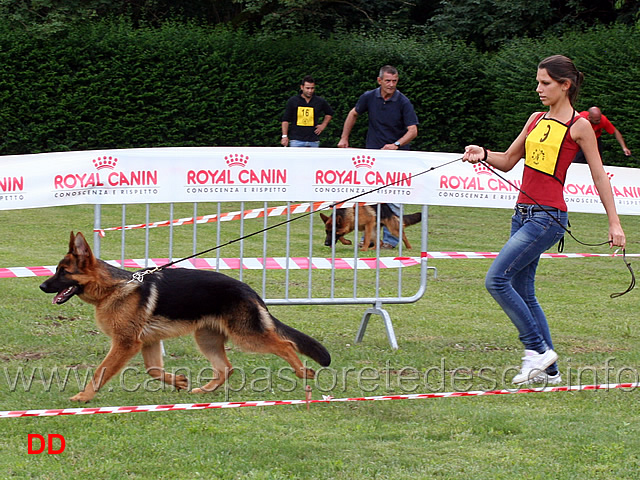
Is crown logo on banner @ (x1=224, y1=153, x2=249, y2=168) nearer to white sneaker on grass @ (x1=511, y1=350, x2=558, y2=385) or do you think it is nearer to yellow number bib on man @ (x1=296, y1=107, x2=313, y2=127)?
white sneaker on grass @ (x1=511, y1=350, x2=558, y2=385)

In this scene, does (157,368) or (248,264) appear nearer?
(157,368)

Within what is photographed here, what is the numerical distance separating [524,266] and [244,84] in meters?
17.7

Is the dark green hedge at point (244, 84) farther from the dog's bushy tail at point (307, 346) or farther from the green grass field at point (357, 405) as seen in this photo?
the dog's bushy tail at point (307, 346)

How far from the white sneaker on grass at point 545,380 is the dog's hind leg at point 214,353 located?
6.49ft

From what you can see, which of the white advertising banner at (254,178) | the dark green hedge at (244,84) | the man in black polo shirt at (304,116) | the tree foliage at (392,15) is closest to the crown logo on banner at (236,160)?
the white advertising banner at (254,178)

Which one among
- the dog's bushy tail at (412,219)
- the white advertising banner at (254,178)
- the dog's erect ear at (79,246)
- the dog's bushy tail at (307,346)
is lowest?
the dog's bushy tail at (412,219)

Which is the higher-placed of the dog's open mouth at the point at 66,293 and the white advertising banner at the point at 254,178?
the white advertising banner at the point at 254,178

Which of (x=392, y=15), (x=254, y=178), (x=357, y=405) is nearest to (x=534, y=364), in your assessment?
(x=357, y=405)

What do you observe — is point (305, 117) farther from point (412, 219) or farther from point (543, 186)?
point (543, 186)

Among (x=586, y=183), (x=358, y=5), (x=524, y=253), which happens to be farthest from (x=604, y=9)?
(x=524, y=253)

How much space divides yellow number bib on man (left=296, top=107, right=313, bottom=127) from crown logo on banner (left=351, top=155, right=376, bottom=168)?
31.6 ft

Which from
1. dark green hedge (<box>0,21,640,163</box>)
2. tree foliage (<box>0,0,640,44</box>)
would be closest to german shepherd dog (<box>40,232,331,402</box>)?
dark green hedge (<box>0,21,640,163</box>)

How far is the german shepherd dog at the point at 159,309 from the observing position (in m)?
5.42

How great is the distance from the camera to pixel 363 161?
6.81m
